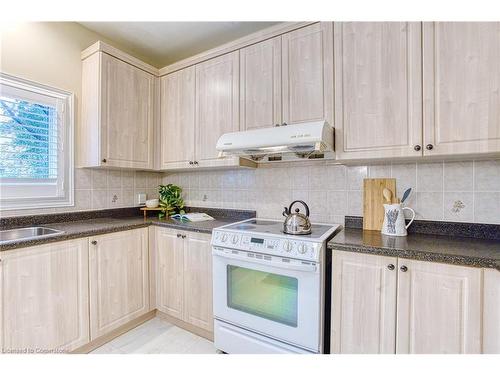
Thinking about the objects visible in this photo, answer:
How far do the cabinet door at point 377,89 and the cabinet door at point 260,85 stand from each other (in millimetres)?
429

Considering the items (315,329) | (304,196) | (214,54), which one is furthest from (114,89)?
(315,329)

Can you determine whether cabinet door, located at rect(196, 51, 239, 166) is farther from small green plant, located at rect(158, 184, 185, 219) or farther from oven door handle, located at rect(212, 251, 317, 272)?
oven door handle, located at rect(212, 251, 317, 272)

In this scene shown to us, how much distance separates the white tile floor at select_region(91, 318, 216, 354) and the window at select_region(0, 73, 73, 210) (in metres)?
1.18

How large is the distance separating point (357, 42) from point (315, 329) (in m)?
1.73

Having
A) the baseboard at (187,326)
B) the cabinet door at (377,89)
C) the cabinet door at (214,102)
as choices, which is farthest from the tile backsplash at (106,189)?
the cabinet door at (377,89)

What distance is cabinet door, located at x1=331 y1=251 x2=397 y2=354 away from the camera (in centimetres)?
129

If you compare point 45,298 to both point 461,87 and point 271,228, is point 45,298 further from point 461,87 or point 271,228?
point 461,87

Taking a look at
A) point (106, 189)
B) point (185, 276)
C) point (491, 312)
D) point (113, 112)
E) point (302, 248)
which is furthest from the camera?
point (106, 189)

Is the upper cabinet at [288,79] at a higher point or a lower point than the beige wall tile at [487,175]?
higher

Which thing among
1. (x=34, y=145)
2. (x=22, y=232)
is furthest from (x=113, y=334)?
(x=34, y=145)

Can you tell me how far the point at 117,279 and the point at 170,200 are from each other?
2.87 feet

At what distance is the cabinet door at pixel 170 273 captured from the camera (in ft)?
6.67

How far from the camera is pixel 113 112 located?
213 cm

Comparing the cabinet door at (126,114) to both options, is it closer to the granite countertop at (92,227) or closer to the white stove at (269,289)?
the granite countertop at (92,227)
